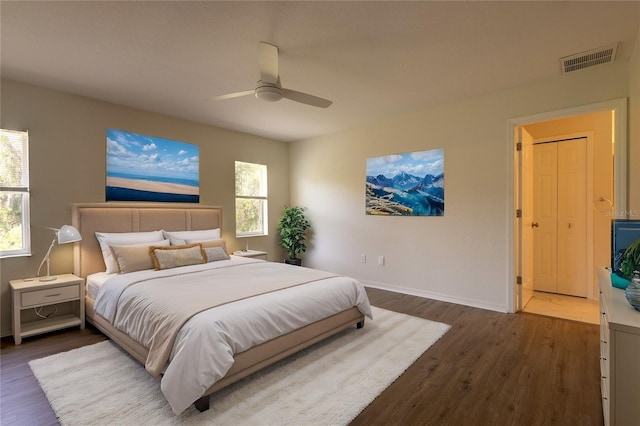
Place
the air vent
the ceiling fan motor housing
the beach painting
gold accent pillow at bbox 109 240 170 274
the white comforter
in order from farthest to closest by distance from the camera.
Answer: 1. the beach painting
2. gold accent pillow at bbox 109 240 170 274
3. the air vent
4. the ceiling fan motor housing
5. the white comforter

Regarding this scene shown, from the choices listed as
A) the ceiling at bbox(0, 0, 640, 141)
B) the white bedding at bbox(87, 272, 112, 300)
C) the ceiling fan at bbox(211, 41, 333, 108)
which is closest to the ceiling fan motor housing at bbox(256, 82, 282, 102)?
the ceiling fan at bbox(211, 41, 333, 108)

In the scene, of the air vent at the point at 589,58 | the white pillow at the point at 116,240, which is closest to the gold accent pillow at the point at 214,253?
the white pillow at the point at 116,240

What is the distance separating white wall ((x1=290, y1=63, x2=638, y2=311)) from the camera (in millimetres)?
3424

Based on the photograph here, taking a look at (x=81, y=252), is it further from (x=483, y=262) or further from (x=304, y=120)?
(x=483, y=262)

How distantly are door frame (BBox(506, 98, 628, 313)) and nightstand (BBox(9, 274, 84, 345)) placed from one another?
15.7ft

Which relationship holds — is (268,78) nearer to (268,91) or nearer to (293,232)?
(268,91)

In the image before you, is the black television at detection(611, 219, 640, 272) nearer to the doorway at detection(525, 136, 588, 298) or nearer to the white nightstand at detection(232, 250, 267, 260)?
the doorway at detection(525, 136, 588, 298)

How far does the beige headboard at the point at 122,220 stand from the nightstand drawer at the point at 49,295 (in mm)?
349

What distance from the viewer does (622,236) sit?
2.14m

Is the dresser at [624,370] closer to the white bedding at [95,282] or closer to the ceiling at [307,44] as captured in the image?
the ceiling at [307,44]

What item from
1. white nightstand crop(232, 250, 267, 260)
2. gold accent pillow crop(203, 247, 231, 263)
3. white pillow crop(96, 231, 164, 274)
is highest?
white pillow crop(96, 231, 164, 274)

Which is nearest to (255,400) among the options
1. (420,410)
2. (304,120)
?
(420,410)

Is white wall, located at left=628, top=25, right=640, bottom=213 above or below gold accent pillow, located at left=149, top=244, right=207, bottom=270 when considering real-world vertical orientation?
above

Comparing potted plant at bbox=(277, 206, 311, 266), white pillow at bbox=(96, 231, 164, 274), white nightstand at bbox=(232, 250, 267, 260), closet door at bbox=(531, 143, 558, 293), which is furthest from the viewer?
potted plant at bbox=(277, 206, 311, 266)
